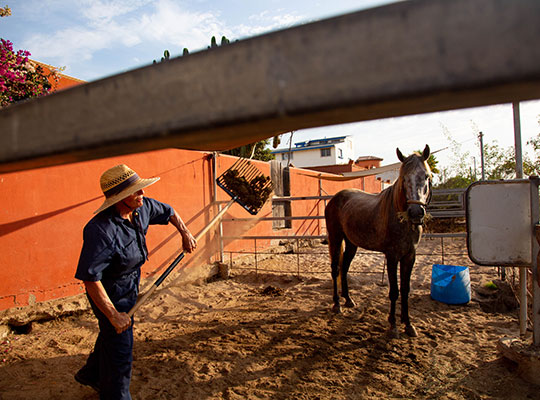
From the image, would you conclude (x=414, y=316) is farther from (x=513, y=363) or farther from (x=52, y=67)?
(x=52, y=67)

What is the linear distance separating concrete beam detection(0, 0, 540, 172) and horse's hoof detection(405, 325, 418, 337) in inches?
145

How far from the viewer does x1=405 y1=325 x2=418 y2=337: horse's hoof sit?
3.54 m

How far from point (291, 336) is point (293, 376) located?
2.62ft

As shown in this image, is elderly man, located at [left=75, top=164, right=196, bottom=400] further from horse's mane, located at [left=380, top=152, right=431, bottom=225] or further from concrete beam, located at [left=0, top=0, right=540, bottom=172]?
horse's mane, located at [left=380, top=152, right=431, bottom=225]

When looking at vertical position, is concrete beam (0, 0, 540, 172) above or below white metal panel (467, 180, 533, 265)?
above

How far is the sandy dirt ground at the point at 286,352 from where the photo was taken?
2635 millimetres

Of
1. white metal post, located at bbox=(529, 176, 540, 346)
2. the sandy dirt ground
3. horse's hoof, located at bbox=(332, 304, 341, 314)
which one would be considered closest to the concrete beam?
the sandy dirt ground

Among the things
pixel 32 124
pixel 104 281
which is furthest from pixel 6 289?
pixel 32 124

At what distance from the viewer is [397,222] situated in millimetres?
3619

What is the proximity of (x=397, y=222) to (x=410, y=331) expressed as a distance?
1216 millimetres

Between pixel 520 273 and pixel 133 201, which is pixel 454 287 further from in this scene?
pixel 133 201

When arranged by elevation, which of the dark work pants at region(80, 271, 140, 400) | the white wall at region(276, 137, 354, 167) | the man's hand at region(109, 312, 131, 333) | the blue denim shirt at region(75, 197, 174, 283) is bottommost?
Answer: the dark work pants at region(80, 271, 140, 400)

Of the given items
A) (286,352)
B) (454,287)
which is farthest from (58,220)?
(454,287)

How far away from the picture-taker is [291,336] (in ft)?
11.9
